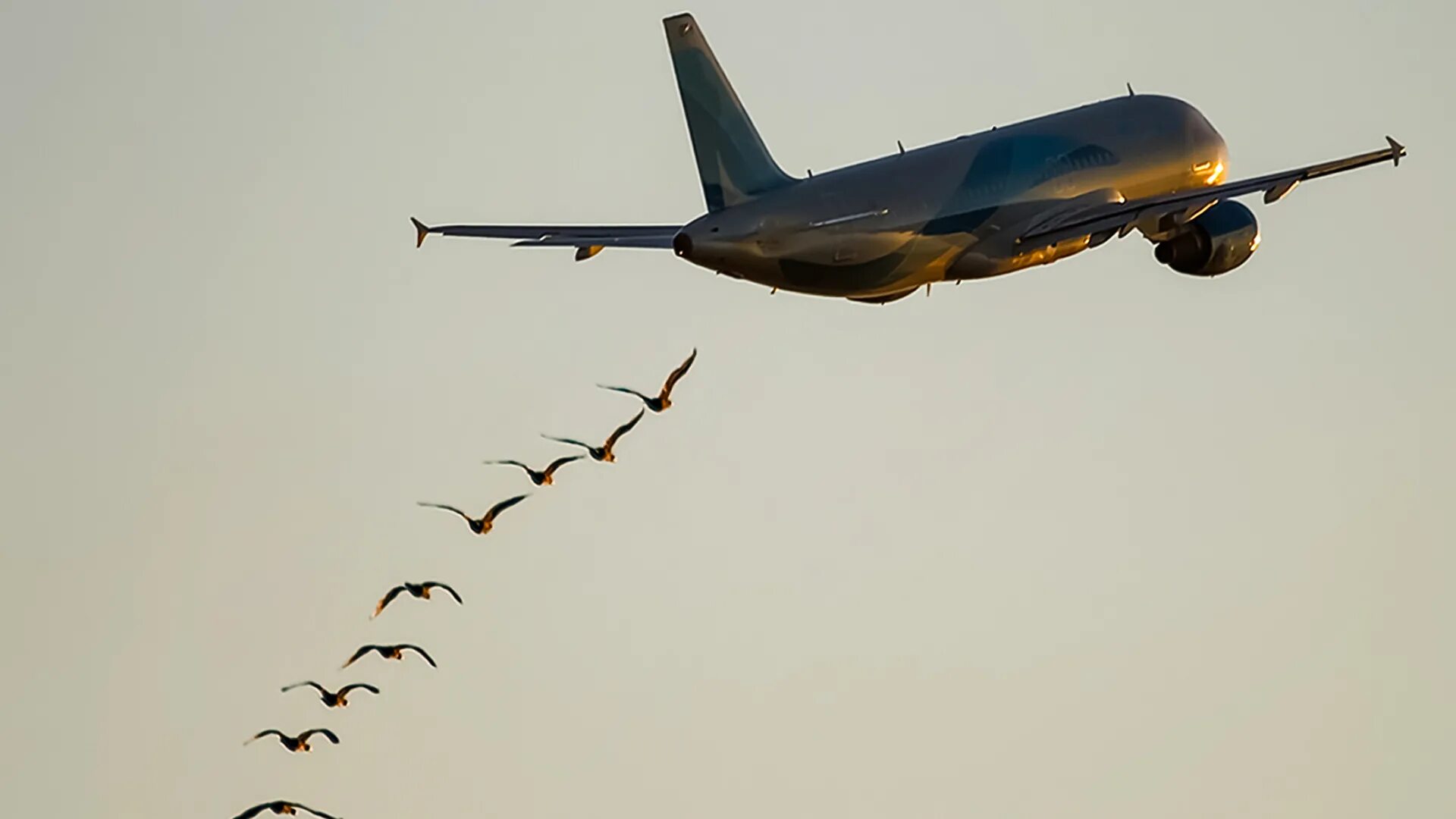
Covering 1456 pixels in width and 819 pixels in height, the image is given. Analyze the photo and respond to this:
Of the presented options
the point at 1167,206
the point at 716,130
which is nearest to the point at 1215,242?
the point at 1167,206

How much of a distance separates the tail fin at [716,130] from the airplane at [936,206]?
40 mm

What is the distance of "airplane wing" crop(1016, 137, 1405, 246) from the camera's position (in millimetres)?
60438

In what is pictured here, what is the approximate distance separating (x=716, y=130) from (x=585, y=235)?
4.42m

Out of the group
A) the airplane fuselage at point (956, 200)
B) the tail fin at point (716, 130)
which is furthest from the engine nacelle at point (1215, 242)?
the tail fin at point (716, 130)

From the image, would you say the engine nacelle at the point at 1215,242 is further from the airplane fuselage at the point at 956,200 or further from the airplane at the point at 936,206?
the airplane fuselage at the point at 956,200

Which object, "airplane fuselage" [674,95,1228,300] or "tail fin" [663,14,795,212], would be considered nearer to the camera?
"airplane fuselage" [674,95,1228,300]

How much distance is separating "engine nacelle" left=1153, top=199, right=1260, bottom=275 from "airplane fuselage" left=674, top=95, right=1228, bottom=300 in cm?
238

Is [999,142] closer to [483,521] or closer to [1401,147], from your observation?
[1401,147]

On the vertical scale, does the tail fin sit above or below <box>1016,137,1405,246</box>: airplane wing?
above

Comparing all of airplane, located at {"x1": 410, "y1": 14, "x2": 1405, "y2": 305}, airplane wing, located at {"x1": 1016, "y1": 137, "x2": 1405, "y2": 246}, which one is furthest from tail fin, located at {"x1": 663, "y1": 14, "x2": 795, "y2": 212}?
airplane wing, located at {"x1": 1016, "y1": 137, "x2": 1405, "y2": 246}

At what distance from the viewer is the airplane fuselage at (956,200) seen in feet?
207

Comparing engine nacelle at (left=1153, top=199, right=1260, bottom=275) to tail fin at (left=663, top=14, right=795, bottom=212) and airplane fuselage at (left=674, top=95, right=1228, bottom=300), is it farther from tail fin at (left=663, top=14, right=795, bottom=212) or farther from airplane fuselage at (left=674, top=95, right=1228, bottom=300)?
tail fin at (left=663, top=14, right=795, bottom=212)

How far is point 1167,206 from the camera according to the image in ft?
216

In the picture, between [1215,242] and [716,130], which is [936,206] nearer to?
[716,130]
